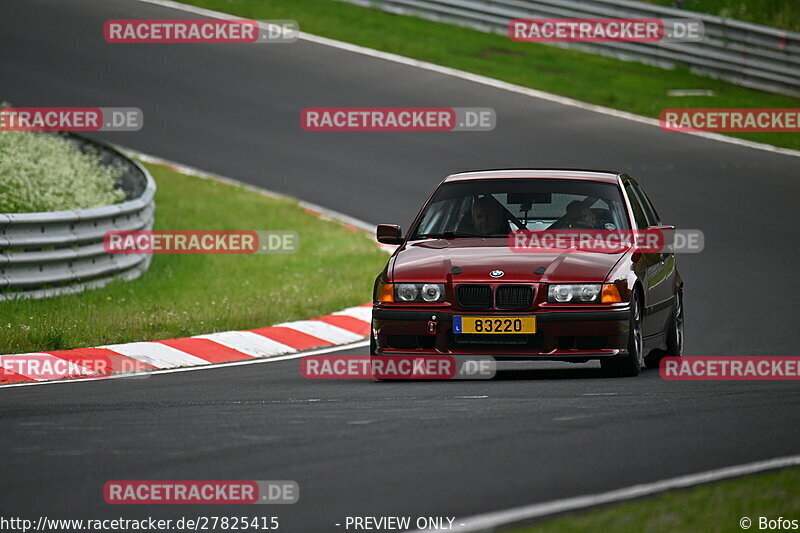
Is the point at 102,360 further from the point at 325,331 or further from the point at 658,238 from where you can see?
the point at 658,238

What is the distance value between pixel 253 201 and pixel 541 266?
440 inches

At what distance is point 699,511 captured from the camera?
5.73 meters

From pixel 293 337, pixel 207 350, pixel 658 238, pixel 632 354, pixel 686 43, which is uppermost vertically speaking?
pixel 686 43

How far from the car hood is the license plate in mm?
261

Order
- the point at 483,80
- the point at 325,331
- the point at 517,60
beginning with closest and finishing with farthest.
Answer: the point at 325,331 < the point at 483,80 < the point at 517,60

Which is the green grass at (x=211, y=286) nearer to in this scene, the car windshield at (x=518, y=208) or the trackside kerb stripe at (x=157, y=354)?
the trackside kerb stripe at (x=157, y=354)

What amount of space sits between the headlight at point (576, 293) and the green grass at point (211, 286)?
13.9 ft

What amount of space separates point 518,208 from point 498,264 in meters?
1.36

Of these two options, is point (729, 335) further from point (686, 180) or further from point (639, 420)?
point (686, 180)

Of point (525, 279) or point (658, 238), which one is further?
point (658, 238)

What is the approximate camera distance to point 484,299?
982 centimetres

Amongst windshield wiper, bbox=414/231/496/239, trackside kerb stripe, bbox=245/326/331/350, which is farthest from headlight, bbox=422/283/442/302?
trackside kerb stripe, bbox=245/326/331/350

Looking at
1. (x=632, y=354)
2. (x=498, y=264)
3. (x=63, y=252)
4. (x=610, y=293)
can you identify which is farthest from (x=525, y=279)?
(x=63, y=252)

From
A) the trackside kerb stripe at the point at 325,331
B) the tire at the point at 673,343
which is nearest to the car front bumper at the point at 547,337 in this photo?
the tire at the point at 673,343
